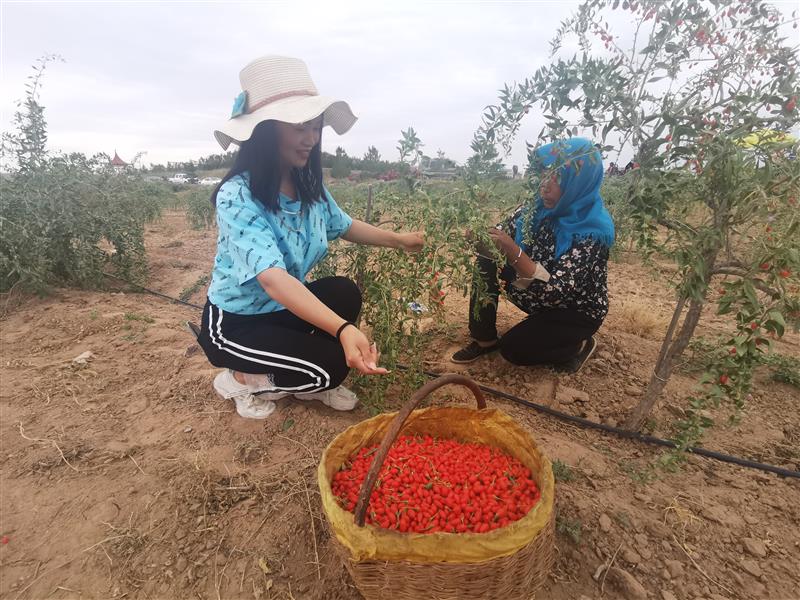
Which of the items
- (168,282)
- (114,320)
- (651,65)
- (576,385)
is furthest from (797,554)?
(168,282)

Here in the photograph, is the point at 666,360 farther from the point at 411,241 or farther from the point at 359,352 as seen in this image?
the point at 359,352

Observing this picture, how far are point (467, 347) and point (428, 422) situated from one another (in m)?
1.19

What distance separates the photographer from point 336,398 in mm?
2344

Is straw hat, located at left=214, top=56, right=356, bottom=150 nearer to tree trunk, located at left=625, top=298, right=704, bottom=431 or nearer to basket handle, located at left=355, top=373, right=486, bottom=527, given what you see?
basket handle, located at left=355, top=373, right=486, bottom=527

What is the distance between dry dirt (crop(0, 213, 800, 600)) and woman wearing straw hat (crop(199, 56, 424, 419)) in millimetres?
259

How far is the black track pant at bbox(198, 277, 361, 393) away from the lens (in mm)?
2100

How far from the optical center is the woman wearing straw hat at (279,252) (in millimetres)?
1802

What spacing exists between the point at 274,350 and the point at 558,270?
1.54 metres

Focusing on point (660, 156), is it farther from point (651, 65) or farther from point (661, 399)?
point (661, 399)

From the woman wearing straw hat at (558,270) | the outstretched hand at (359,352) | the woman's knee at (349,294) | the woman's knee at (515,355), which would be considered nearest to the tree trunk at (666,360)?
the woman wearing straw hat at (558,270)

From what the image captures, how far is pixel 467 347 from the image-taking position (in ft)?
10.0

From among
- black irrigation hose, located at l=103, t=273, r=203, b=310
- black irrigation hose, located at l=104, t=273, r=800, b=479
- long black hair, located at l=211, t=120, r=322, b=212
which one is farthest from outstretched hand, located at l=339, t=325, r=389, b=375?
black irrigation hose, located at l=103, t=273, r=203, b=310

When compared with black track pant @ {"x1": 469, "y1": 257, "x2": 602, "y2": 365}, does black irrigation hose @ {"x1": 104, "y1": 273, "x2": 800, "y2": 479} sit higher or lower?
lower

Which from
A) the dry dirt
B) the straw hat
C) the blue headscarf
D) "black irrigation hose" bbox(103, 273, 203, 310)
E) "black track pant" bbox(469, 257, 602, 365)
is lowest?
the dry dirt
